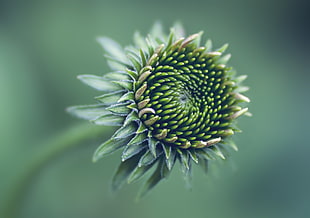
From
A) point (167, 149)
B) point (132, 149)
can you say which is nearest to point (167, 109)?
point (167, 149)

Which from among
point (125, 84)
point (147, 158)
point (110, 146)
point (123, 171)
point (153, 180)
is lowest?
point (153, 180)

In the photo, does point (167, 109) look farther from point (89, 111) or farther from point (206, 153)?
point (89, 111)

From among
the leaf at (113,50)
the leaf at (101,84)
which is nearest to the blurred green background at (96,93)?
the leaf at (113,50)

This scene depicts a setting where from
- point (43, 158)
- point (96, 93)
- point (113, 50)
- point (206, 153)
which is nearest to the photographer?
point (206, 153)

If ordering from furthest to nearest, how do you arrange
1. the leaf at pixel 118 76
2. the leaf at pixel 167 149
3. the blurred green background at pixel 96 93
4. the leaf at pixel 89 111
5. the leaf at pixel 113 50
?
1. the blurred green background at pixel 96 93
2. the leaf at pixel 113 50
3. the leaf at pixel 89 111
4. the leaf at pixel 118 76
5. the leaf at pixel 167 149

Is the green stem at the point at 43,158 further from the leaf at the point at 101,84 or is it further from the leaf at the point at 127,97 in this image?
the leaf at the point at 127,97

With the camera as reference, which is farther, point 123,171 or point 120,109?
point 123,171
